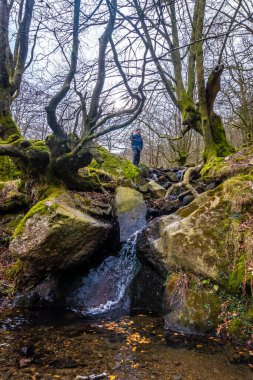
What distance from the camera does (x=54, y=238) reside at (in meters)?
5.32

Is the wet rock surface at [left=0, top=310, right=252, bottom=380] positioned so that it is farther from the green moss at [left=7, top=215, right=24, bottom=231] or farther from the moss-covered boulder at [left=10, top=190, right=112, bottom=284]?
the green moss at [left=7, top=215, right=24, bottom=231]

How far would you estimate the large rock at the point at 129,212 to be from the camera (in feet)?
22.5

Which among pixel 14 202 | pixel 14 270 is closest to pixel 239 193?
pixel 14 270

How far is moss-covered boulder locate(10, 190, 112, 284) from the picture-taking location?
17.5 ft

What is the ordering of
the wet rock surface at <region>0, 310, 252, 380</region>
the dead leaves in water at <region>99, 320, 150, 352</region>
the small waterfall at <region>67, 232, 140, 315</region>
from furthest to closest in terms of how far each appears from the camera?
the small waterfall at <region>67, 232, 140, 315</region>
the dead leaves in water at <region>99, 320, 150, 352</region>
the wet rock surface at <region>0, 310, 252, 380</region>

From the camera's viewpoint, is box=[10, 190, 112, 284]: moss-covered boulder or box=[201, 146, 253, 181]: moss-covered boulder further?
box=[201, 146, 253, 181]: moss-covered boulder

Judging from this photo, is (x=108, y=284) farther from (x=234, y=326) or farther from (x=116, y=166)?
(x=116, y=166)

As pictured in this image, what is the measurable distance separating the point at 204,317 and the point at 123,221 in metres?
3.13

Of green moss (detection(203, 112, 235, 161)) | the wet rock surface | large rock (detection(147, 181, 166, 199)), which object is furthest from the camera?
green moss (detection(203, 112, 235, 161))

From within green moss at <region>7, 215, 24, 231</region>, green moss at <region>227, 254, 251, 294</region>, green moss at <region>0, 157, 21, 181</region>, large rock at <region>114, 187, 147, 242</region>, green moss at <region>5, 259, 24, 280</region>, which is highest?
green moss at <region>0, 157, 21, 181</region>

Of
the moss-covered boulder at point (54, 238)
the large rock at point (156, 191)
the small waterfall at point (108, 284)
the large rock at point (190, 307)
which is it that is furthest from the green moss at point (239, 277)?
the large rock at point (156, 191)

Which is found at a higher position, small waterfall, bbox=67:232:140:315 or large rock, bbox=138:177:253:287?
large rock, bbox=138:177:253:287

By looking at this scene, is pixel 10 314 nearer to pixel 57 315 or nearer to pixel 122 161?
pixel 57 315

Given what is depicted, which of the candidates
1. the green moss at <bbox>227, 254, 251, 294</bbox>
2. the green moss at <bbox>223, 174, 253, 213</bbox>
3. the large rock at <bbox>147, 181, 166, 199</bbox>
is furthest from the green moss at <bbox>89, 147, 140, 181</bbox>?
the green moss at <bbox>227, 254, 251, 294</bbox>
